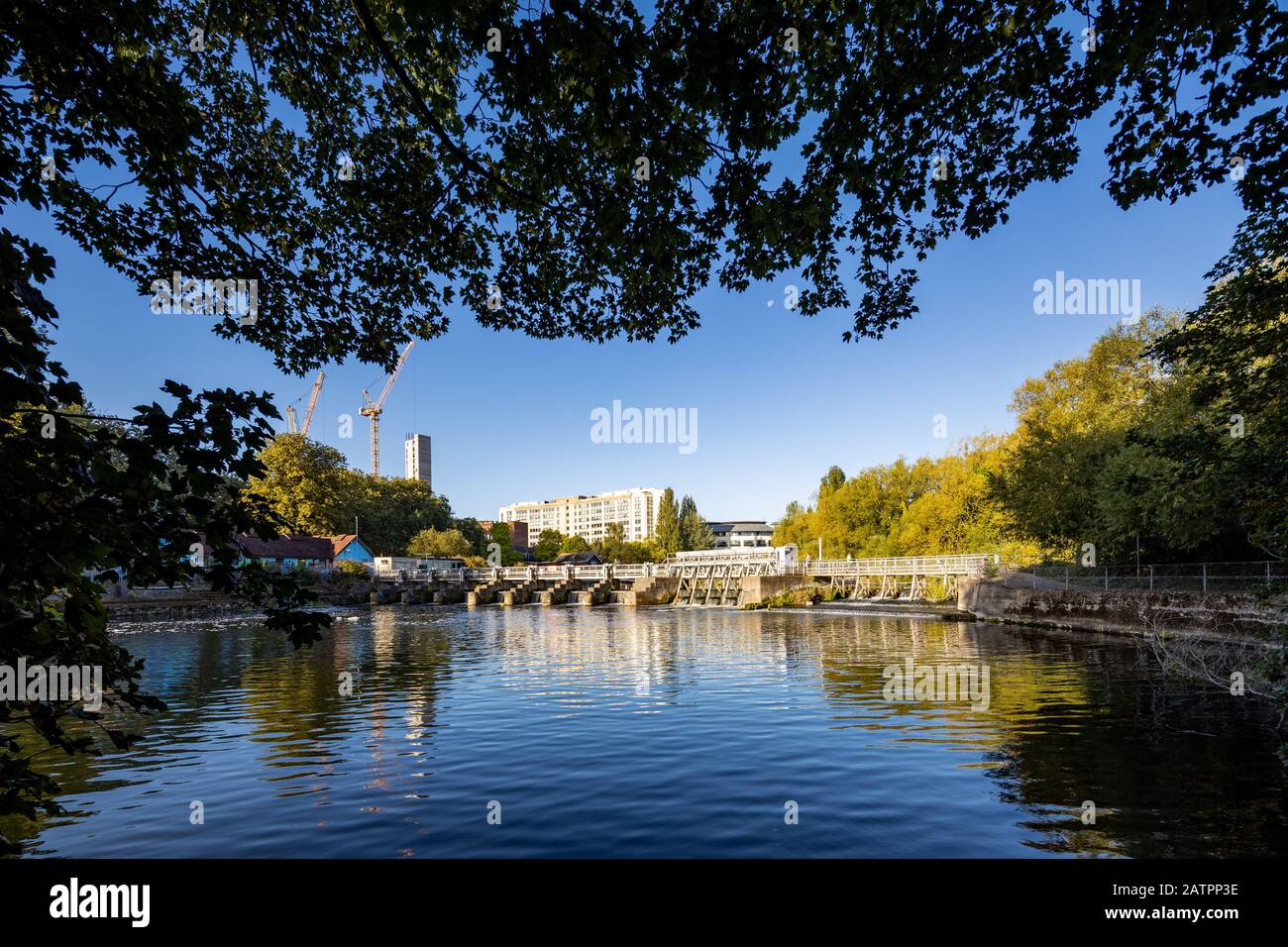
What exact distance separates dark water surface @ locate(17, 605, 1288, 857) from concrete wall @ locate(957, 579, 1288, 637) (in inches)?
163

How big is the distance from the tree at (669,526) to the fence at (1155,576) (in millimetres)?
91149

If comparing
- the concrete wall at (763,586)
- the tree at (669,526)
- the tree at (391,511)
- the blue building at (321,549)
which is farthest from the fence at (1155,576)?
the tree at (669,526)

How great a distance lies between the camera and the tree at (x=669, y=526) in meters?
129

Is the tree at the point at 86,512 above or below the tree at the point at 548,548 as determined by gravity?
above

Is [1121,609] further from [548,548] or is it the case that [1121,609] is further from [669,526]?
[548,548]

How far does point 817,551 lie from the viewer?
3152 inches

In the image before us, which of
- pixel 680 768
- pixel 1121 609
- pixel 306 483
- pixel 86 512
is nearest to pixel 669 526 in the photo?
pixel 306 483

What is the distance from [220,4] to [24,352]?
614cm

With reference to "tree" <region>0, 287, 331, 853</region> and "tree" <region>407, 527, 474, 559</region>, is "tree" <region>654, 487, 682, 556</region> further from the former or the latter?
"tree" <region>0, 287, 331, 853</region>

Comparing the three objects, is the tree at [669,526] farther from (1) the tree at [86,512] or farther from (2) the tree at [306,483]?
(1) the tree at [86,512]

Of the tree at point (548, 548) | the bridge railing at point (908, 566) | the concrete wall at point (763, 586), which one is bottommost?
the tree at point (548, 548)

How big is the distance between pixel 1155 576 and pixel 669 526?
105 metres
